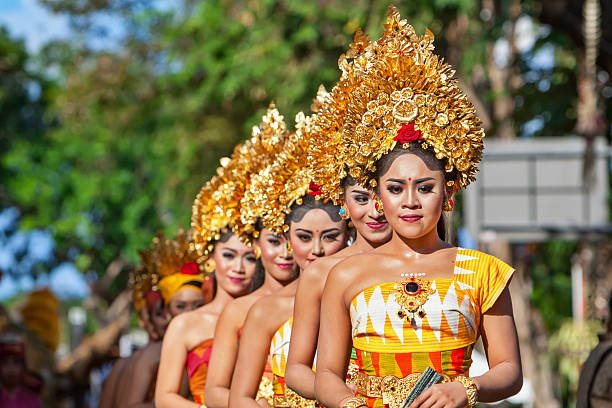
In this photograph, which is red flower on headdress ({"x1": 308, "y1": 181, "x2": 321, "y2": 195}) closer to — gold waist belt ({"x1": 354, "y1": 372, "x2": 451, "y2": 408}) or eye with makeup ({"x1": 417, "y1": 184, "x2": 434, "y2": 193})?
eye with makeup ({"x1": 417, "y1": 184, "x2": 434, "y2": 193})

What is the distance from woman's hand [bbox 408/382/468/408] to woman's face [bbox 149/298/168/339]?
455cm

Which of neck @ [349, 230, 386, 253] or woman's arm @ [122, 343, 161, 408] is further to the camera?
woman's arm @ [122, 343, 161, 408]

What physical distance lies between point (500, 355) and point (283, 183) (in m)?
2.17

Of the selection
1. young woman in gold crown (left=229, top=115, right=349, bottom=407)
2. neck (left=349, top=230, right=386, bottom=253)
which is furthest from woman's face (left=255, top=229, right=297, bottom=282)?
neck (left=349, top=230, right=386, bottom=253)

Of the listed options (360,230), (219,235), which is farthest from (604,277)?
(360,230)

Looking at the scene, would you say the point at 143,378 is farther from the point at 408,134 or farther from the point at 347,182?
the point at 408,134

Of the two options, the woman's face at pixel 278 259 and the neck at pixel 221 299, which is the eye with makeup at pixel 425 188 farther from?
the neck at pixel 221 299

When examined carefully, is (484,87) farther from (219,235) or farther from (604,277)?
(219,235)

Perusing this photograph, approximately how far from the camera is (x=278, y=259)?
245 inches

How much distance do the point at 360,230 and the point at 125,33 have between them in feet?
76.6

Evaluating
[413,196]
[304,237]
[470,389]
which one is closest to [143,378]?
[304,237]

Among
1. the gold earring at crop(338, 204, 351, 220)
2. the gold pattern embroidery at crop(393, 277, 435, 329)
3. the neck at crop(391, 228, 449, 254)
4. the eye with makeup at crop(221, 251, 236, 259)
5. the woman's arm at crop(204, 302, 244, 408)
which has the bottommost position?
the woman's arm at crop(204, 302, 244, 408)

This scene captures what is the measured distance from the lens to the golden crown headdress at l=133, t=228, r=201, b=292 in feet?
28.3

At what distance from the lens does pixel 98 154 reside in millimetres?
27031
